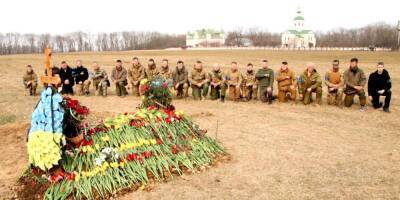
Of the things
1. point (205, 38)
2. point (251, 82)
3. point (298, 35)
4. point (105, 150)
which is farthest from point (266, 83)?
point (205, 38)

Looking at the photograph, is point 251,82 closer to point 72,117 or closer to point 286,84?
point 286,84

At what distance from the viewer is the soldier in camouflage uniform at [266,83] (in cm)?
1234

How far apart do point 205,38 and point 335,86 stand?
103 meters

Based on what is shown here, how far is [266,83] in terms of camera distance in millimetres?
12500

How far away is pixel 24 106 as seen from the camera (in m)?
11.8

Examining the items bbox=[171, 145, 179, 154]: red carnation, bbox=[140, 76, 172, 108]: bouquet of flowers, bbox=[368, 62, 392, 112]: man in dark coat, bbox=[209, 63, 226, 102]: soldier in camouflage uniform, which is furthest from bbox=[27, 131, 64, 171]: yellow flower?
bbox=[368, 62, 392, 112]: man in dark coat

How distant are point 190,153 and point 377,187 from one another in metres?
2.78

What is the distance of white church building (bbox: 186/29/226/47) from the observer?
4414 inches

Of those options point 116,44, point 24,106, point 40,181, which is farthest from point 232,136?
point 116,44

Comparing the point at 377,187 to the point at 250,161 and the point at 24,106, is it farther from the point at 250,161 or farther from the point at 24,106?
the point at 24,106

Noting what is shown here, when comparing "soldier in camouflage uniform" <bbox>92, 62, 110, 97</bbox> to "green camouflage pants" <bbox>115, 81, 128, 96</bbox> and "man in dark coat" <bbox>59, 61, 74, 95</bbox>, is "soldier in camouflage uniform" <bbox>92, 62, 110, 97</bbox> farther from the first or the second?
"man in dark coat" <bbox>59, 61, 74, 95</bbox>

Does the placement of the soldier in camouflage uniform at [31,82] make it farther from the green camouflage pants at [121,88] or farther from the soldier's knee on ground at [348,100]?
the soldier's knee on ground at [348,100]

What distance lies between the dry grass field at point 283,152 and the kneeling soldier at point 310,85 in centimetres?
31

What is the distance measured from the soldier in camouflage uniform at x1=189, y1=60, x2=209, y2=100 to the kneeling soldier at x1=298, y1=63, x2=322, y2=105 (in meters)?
3.03
